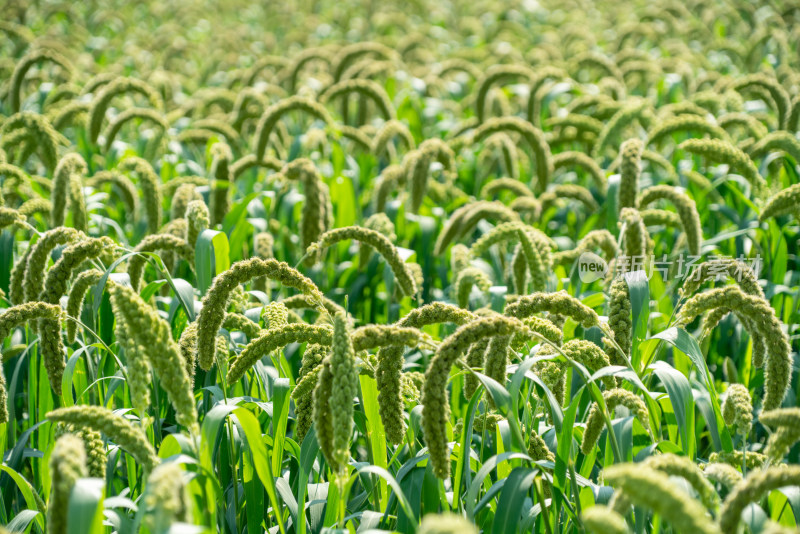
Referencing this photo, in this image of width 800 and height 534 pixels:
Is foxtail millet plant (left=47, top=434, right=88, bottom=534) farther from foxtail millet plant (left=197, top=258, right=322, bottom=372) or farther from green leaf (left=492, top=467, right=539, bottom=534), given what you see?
green leaf (left=492, top=467, right=539, bottom=534)

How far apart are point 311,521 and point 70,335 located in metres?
1.03

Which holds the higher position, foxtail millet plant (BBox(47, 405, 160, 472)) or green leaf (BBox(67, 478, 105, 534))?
foxtail millet plant (BBox(47, 405, 160, 472))

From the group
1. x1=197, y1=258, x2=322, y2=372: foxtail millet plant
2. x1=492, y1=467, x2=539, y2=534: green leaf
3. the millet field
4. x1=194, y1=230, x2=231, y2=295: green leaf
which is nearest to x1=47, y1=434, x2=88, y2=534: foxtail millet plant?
the millet field

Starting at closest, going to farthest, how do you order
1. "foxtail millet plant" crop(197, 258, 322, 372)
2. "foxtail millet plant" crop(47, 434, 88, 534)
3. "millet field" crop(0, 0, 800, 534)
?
"foxtail millet plant" crop(47, 434, 88, 534) → "millet field" crop(0, 0, 800, 534) → "foxtail millet plant" crop(197, 258, 322, 372)

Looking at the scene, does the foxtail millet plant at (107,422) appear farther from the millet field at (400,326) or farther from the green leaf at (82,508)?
the green leaf at (82,508)

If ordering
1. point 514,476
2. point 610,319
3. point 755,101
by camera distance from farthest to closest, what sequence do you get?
1. point 755,101
2. point 610,319
3. point 514,476

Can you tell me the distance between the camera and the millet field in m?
2.04

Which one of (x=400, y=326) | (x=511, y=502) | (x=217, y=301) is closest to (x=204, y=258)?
(x=217, y=301)

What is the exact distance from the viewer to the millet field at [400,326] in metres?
2.04

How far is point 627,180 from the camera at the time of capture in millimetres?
3988

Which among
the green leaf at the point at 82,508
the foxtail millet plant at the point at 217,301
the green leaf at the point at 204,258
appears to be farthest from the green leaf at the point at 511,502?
the green leaf at the point at 204,258

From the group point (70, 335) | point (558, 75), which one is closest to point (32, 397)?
point (70, 335)

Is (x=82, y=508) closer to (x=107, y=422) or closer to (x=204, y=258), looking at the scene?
(x=107, y=422)

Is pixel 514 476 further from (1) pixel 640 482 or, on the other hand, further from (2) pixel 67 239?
(2) pixel 67 239
